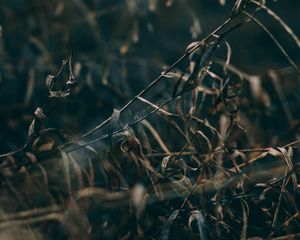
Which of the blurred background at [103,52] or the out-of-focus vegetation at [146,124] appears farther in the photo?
the blurred background at [103,52]

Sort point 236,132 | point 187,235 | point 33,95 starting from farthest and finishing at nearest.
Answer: point 33,95 < point 236,132 < point 187,235

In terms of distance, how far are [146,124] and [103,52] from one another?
1.99 feet

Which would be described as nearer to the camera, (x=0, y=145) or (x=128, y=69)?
(x=0, y=145)

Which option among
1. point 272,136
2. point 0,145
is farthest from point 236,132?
point 0,145

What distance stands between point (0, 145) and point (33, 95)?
22 centimetres

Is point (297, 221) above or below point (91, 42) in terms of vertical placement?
below

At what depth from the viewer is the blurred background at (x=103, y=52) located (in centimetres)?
159

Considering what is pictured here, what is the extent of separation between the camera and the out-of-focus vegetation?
1.08 meters

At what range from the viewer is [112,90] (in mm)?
1482

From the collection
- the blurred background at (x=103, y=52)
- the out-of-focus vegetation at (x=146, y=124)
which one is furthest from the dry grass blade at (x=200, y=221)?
the blurred background at (x=103, y=52)

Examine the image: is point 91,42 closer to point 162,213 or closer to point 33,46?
point 33,46

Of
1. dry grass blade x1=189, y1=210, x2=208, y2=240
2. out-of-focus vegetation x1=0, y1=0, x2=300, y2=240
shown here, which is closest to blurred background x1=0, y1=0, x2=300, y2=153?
out-of-focus vegetation x1=0, y1=0, x2=300, y2=240

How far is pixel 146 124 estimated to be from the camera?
1.22 m

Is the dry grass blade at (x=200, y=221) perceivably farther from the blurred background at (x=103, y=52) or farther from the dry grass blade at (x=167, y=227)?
the blurred background at (x=103, y=52)
